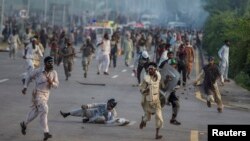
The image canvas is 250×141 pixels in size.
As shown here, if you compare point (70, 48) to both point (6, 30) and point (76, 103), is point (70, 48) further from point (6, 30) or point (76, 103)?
point (6, 30)

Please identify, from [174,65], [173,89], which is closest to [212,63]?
[174,65]

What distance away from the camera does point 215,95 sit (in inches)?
931

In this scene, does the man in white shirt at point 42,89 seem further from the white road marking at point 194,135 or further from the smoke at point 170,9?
the smoke at point 170,9

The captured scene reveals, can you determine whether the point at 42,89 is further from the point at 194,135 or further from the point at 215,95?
the point at 215,95

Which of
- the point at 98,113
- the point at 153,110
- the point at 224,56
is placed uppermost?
the point at 153,110

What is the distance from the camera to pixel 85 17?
11625cm

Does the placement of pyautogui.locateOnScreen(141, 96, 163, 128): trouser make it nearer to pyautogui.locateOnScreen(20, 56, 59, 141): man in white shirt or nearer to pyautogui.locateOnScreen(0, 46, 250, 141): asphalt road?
pyautogui.locateOnScreen(0, 46, 250, 141): asphalt road

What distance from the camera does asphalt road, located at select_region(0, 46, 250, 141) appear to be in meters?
17.7

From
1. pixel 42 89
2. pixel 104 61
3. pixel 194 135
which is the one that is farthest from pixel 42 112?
pixel 104 61

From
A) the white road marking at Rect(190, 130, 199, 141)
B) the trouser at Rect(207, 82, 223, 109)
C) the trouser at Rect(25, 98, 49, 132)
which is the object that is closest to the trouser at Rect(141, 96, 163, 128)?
the white road marking at Rect(190, 130, 199, 141)

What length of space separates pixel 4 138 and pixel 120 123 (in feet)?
11.2

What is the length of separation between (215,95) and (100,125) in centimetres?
526

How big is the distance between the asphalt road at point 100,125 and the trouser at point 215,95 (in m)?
0.25

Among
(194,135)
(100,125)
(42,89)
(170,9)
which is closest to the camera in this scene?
(42,89)
